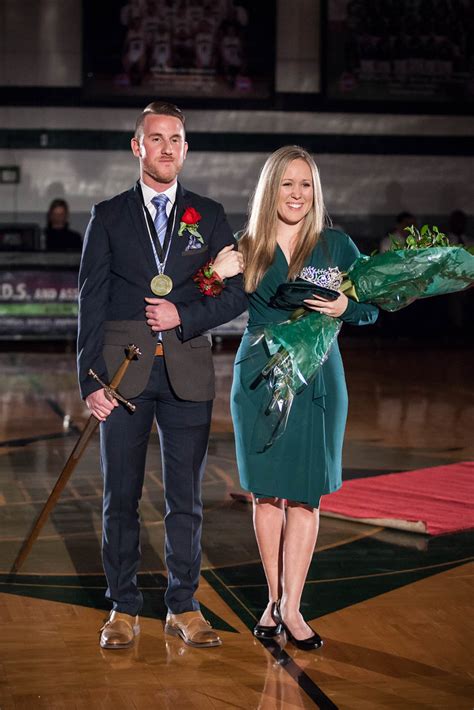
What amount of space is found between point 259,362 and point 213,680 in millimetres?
1098

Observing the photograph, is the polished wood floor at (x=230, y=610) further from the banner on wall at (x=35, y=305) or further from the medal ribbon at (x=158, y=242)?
the banner on wall at (x=35, y=305)

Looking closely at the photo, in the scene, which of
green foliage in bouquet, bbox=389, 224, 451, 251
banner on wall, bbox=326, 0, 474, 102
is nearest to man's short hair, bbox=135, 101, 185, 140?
green foliage in bouquet, bbox=389, 224, 451, 251

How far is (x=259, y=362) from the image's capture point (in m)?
4.29

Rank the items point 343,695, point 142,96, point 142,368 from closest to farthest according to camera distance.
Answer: point 343,695 < point 142,368 < point 142,96

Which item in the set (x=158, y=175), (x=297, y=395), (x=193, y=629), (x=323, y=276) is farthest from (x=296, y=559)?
(x=158, y=175)

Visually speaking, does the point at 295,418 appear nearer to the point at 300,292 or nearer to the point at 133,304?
the point at 300,292

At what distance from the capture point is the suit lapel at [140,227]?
163 inches

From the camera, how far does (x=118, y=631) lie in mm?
4215

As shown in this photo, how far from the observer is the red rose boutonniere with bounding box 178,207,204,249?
4145 mm

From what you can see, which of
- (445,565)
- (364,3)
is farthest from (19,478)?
(364,3)

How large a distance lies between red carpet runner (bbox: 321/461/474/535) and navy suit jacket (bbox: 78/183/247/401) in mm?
2116

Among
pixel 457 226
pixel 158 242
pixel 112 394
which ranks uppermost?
pixel 158 242

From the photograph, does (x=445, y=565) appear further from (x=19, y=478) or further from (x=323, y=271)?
(x=19, y=478)

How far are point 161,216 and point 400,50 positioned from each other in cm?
1422
